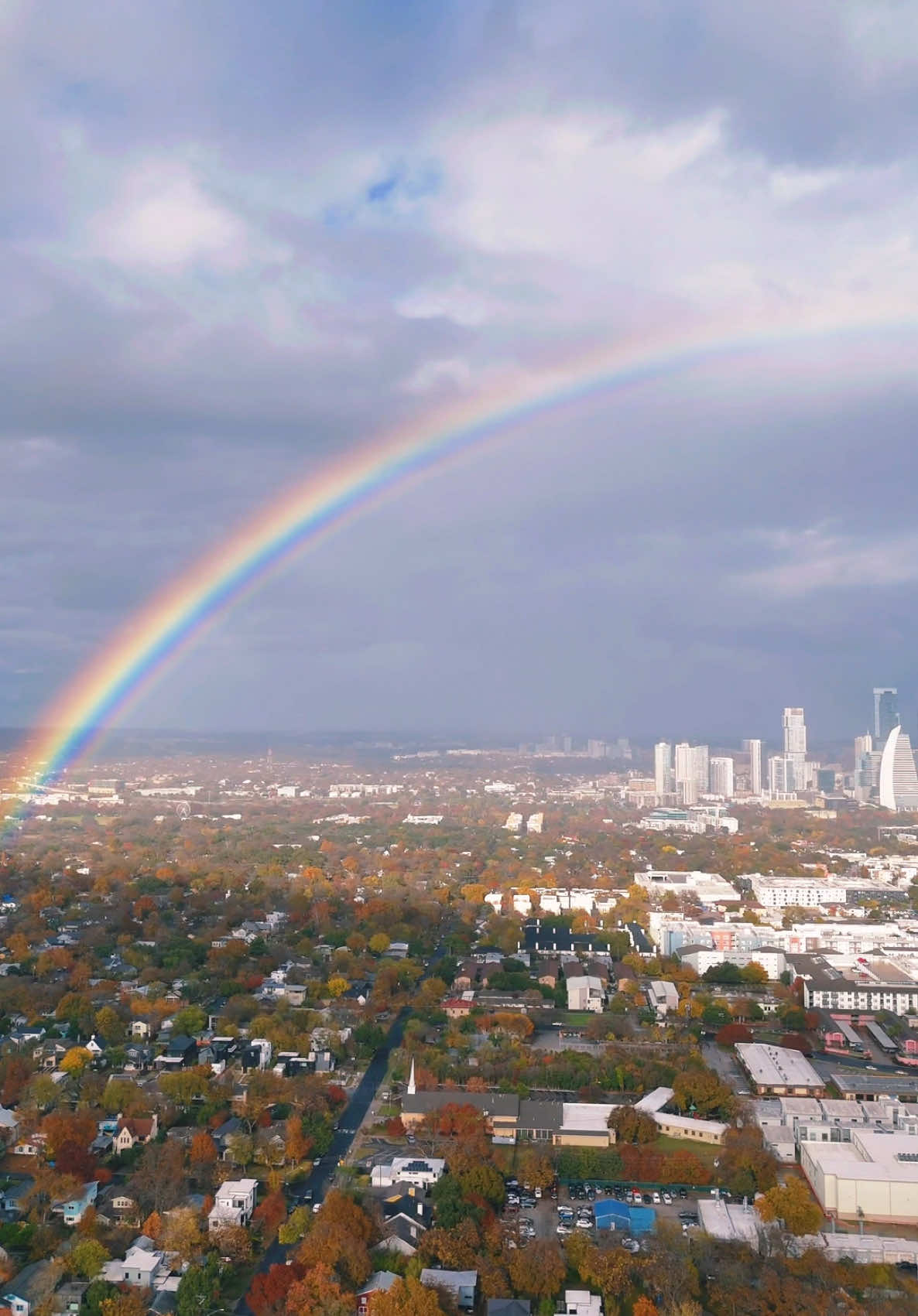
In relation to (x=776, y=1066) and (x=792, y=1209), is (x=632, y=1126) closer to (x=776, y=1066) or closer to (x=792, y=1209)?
(x=792, y=1209)

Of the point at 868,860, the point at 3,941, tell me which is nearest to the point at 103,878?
the point at 3,941

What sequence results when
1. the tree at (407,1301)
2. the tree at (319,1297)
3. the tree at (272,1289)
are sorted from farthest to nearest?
the tree at (272,1289)
the tree at (319,1297)
the tree at (407,1301)

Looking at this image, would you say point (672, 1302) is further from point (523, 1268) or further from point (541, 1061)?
point (541, 1061)

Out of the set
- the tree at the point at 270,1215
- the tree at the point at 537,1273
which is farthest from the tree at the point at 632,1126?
the tree at the point at 270,1215

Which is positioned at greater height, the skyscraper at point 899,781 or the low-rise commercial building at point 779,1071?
the skyscraper at point 899,781

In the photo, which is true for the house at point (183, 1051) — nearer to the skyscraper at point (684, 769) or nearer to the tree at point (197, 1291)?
the tree at point (197, 1291)

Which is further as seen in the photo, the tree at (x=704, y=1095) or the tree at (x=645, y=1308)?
the tree at (x=704, y=1095)
